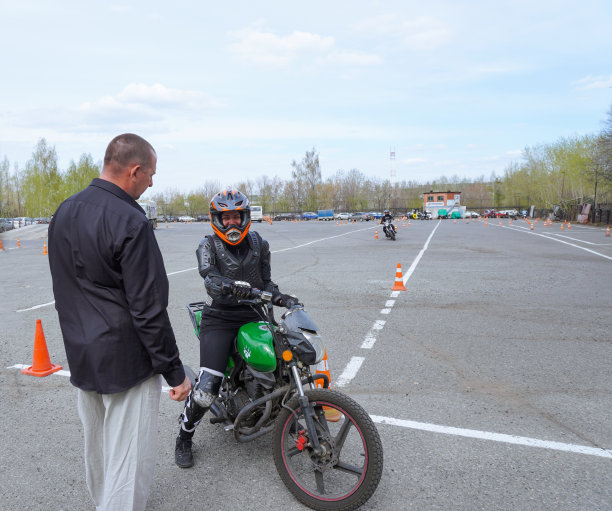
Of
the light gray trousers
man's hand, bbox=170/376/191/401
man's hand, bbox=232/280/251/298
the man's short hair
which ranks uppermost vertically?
the man's short hair

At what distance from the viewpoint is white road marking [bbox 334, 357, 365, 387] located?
16.1ft

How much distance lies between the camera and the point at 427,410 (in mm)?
4199

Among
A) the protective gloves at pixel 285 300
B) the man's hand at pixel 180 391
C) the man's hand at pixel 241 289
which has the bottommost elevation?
the man's hand at pixel 180 391

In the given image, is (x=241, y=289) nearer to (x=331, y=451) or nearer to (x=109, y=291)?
(x=109, y=291)

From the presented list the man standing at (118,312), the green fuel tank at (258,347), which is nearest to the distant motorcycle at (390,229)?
the green fuel tank at (258,347)

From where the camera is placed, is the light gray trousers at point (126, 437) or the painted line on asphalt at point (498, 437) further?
the painted line on asphalt at point (498, 437)

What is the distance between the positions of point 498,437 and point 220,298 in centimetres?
240

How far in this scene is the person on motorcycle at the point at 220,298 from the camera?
3.32 metres

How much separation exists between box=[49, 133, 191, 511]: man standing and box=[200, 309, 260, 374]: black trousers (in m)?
0.89

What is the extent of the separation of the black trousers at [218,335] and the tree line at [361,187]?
47061 millimetres

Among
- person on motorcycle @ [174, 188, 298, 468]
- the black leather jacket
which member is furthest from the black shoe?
the black leather jacket

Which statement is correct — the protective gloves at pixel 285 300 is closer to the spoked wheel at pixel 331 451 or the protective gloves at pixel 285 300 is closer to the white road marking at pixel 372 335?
the spoked wheel at pixel 331 451

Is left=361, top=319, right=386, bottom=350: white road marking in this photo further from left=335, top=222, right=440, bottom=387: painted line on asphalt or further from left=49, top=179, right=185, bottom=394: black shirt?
left=49, top=179, right=185, bottom=394: black shirt

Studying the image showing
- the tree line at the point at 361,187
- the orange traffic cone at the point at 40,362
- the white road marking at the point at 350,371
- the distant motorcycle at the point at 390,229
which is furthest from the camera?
the tree line at the point at 361,187
